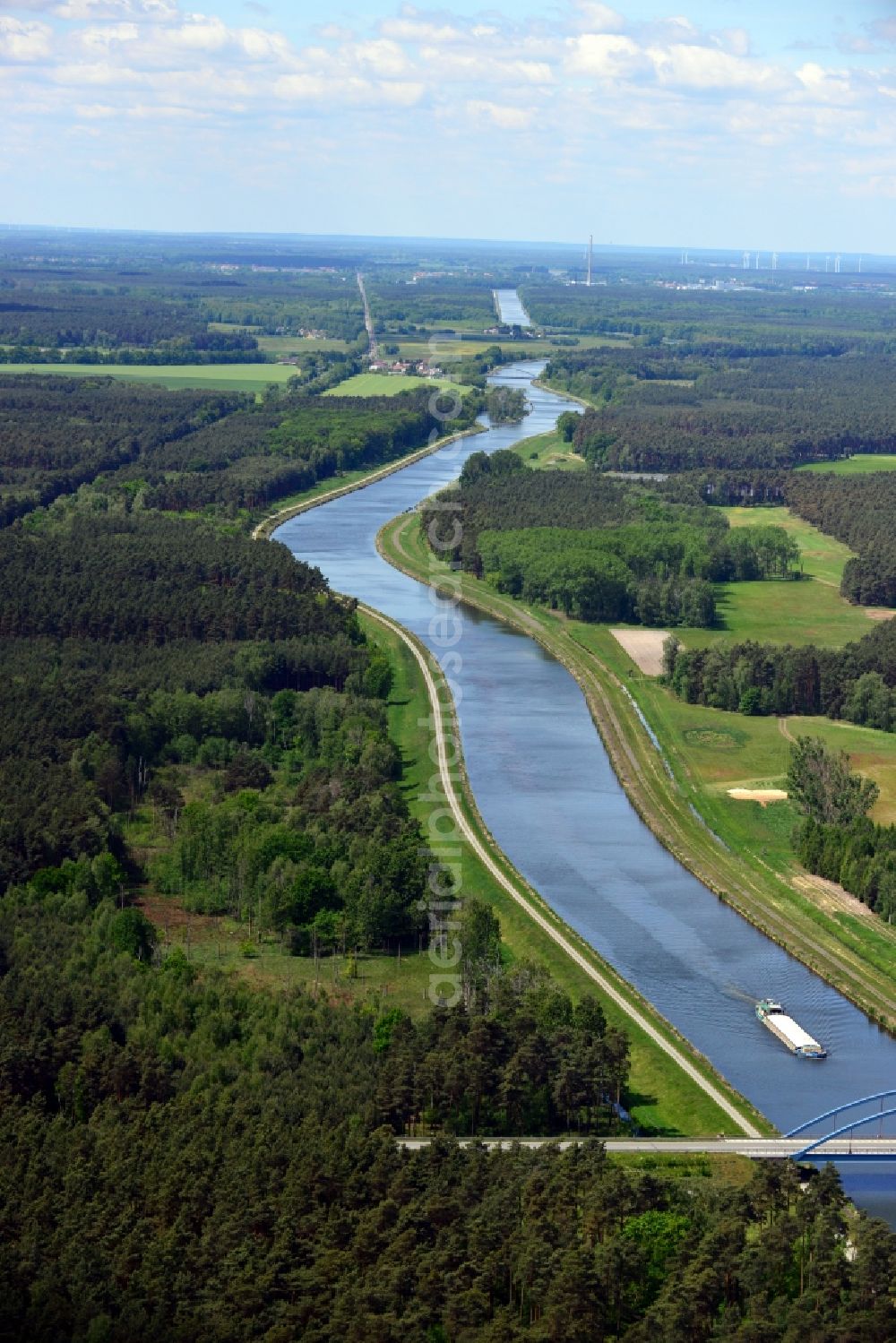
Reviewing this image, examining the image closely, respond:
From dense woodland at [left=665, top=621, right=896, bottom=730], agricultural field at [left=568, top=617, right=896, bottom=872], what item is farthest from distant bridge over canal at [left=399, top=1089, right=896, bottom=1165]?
dense woodland at [left=665, top=621, right=896, bottom=730]

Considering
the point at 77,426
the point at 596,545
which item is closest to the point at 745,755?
the point at 596,545

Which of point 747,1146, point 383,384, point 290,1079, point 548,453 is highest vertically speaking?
point 383,384

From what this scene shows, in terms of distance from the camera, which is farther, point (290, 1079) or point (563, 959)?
point (563, 959)

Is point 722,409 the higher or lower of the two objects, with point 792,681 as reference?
higher

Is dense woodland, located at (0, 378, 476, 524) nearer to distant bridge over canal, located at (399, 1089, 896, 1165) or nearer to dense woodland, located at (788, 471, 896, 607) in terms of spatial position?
dense woodland, located at (788, 471, 896, 607)

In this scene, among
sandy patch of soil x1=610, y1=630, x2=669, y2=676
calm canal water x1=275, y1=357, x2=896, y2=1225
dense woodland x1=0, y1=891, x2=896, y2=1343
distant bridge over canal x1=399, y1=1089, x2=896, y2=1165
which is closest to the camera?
dense woodland x1=0, y1=891, x2=896, y2=1343

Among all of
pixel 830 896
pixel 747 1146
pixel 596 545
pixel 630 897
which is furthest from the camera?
pixel 596 545

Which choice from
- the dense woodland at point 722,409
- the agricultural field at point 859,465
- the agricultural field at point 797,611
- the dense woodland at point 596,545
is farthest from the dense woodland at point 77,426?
the agricultural field at point 859,465

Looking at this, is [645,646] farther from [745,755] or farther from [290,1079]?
[290,1079]
